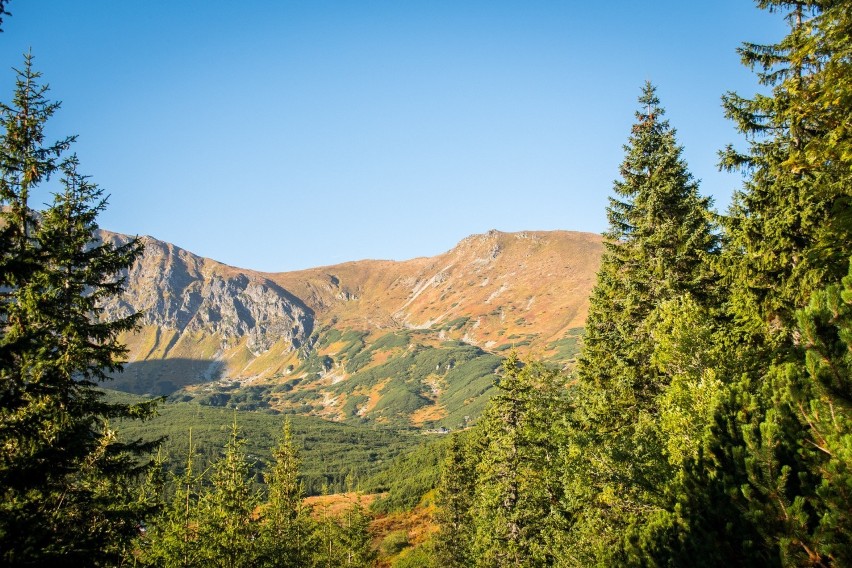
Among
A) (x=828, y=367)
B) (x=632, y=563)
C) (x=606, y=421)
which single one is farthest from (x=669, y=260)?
(x=828, y=367)

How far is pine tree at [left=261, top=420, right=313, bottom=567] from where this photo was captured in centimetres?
2478

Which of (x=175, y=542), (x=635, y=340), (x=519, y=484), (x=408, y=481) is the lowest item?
(x=408, y=481)

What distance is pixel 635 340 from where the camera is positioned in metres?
18.8

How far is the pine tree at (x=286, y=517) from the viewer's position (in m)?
24.8

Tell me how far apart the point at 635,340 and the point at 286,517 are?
2782 centimetres

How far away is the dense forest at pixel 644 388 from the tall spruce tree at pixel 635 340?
0.10 metres

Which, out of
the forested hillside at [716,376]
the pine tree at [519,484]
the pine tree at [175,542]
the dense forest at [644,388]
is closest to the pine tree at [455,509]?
the forested hillside at [716,376]

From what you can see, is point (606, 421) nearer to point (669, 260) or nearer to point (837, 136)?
point (669, 260)

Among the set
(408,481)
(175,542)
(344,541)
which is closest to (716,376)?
(175,542)

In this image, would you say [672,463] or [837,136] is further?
[672,463]

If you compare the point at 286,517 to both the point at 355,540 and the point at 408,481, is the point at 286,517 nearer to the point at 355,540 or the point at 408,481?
the point at 355,540

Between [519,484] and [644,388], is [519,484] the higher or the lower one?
the lower one

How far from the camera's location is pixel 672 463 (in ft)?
42.7

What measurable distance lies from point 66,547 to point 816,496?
13003 mm
